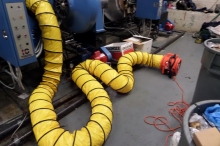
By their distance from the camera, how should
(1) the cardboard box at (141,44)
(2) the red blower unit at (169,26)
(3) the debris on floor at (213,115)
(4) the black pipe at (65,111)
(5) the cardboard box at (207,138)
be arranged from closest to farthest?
(5) the cardboard box at (207,138) < (3) the debris on floor at (213,115) < (4) the black pipe at (65,111) < (1) the cardboard box at (141,44) < (2) the red blower unit at (169,26)

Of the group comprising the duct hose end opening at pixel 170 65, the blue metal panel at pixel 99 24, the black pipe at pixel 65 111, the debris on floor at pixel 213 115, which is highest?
the blue metal panel at pixel 99 24

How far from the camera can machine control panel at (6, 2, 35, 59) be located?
49.2 inches

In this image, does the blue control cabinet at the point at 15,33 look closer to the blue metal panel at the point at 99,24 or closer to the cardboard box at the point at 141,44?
the blue metal panel at the point at 99,24

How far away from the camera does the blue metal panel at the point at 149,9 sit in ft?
9.62

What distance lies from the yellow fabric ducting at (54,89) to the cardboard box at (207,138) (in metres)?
0.67

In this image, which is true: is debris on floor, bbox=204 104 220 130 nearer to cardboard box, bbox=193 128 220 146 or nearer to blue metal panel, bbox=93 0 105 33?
cardboard box, bbox=193 128 220 146

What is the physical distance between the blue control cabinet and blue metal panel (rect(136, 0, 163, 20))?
2.23 m

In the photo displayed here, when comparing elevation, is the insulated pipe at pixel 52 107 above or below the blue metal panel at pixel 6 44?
below

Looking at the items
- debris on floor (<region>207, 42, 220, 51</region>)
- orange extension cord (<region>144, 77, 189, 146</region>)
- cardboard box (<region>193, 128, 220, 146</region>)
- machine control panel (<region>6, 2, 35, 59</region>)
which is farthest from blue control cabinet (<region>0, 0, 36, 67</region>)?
debris on floor (<region>207, 42, 220, 51</region>)

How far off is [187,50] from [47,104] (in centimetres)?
270

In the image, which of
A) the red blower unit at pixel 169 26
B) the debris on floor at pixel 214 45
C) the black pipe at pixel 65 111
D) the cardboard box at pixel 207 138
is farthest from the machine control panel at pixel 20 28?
the red blower unit at pixel 169 26

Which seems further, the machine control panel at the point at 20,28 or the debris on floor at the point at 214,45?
the debris on floor at the point at 214,45

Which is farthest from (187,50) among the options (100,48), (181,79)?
(100,48)

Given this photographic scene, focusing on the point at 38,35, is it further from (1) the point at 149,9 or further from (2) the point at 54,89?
(1) the point at 149,9
